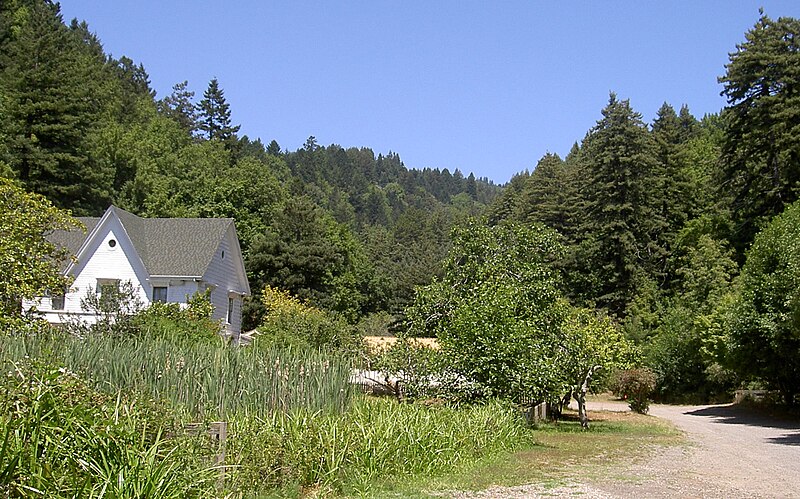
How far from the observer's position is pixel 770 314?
24938 mm

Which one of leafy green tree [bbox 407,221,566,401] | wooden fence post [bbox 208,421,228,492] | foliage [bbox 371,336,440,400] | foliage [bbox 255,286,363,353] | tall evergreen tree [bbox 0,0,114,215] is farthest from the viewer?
tall evergreen tree [bbox 0,0,114,215]

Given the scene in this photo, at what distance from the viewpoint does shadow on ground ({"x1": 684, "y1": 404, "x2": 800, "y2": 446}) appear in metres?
20.2

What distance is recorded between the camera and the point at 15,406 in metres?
5.51

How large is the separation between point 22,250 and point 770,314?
22621 millimetres

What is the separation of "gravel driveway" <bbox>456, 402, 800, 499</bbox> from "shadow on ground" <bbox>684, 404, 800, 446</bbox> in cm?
12

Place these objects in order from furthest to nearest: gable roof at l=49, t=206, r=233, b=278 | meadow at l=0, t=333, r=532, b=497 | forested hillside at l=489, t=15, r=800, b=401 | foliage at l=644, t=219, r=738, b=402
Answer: foliage at l=644, t=219, r=738, b=402, gable roof at l=49, t=206, r=233, b=278, forested hillside at l=489, t=15, r=800, b=401, meadow at l=0, t=333, r=532, b=497

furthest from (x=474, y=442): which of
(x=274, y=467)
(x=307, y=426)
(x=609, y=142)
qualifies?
(x=609, y=142)

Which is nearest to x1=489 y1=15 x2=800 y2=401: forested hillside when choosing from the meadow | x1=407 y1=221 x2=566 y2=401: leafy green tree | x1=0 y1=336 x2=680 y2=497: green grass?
x1=407 y1=221 x2=566 y2=401: leafy green tree

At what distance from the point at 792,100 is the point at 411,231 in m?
57.9

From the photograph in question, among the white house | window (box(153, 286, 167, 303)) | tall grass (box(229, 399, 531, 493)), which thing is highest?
the white house

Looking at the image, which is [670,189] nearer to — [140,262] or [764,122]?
[764,122]

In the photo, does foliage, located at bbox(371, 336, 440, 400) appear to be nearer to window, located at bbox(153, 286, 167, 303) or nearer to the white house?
the white house

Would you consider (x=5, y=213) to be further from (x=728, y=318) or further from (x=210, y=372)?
(x=728, y=318)

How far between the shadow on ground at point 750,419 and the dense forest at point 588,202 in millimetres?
1551
